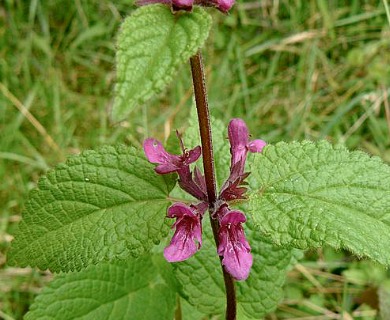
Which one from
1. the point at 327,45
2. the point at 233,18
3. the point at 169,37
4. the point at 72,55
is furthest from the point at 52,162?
the point at 169,37

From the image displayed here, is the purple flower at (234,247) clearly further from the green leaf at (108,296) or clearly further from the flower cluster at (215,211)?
the green leaf at (108,296)

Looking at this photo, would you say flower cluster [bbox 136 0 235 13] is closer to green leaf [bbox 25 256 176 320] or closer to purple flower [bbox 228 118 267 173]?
purple flower [bbox 228 118 267 173]

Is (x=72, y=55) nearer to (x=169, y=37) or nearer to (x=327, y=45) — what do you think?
(x=327, y=45)

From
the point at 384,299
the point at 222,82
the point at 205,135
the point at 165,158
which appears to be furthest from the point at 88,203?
the point at 222,82

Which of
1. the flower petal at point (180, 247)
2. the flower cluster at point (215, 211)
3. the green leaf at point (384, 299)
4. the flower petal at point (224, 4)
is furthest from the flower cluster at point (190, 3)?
the green leaf at point (384, 299)

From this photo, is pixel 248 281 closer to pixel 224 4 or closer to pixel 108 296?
pixel 108 296

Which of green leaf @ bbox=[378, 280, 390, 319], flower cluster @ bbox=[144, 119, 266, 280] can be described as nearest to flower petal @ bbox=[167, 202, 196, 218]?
flower cluster @ bbox=[144, 119, 266, 280]
